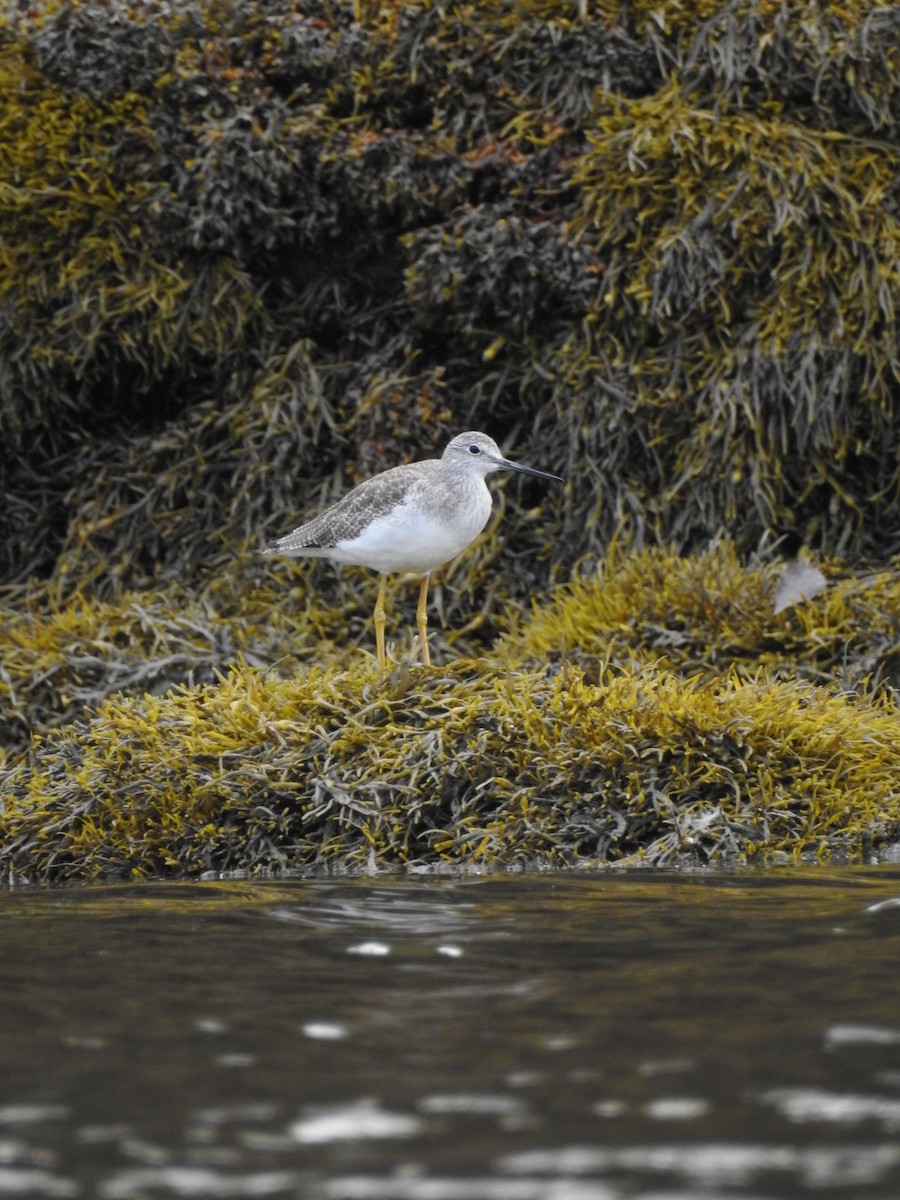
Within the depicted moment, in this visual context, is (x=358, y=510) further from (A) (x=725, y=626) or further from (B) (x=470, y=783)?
(A) (x=725, y=626)

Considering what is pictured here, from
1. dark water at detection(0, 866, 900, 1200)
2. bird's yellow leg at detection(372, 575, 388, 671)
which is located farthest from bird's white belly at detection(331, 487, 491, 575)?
dark water at detection(0, 866, 900, 1200)

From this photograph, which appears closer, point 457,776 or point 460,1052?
point 460,1052

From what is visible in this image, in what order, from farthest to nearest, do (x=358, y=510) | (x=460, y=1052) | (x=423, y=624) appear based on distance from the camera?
(x=423, y=624) → (x=358, y=510) → (x=460, y=1052)

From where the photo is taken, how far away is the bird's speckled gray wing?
20.4 ft

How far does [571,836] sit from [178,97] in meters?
4.39

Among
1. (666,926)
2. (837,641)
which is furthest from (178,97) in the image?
(666,926)

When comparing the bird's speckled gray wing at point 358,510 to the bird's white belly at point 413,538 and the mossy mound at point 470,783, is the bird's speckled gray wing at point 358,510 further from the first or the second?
the mossy mound at point 470,783

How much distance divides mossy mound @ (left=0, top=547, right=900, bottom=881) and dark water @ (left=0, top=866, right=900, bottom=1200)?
95cm

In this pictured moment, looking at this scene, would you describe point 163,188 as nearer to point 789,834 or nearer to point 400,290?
point 400,290

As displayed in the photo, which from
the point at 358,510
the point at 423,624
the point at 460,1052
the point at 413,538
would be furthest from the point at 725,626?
the point at 460,1052

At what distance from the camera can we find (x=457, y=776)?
5363mm

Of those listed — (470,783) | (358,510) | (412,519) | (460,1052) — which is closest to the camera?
(460,1052)

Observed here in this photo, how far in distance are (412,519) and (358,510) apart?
301mm

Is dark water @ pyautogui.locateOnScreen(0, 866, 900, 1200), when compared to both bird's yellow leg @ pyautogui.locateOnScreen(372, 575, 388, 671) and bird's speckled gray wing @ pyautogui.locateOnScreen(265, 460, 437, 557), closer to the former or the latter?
bird's yellow leg @ pyautogui.locateOnScreen(372, 575, 388, 671)
